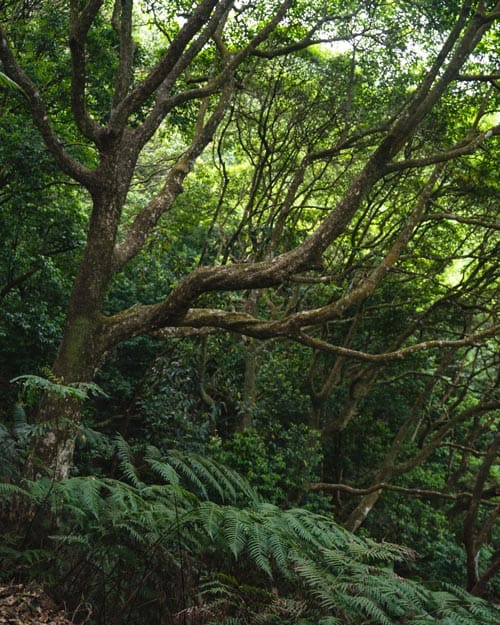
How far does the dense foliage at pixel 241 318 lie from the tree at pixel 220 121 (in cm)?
3

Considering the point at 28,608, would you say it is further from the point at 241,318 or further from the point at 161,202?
the point at 161,202

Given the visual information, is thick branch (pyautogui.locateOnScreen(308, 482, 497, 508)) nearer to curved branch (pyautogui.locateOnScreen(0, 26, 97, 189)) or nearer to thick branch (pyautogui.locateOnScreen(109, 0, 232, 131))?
curved branch (pyautogui.locateOnScreen(0, 26, 97, 189))

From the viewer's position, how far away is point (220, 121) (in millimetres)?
8625

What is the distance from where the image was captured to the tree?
5.95m

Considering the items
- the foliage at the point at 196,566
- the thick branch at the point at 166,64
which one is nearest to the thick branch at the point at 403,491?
the foliage at the point at 196,566

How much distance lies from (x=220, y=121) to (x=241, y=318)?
3.76 metres

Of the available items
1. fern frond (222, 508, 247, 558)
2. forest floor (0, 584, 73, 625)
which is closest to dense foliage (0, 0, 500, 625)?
fern frond (222, 508, 247, 558)

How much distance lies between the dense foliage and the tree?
35 mm

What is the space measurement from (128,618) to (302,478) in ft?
21.0

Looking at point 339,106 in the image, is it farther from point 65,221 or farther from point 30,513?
point 30,513

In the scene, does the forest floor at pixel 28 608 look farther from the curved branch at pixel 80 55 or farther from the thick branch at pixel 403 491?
the thick branch at pixel 403 491

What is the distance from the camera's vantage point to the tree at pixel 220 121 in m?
5.95

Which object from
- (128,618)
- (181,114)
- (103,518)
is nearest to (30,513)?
(103,518)

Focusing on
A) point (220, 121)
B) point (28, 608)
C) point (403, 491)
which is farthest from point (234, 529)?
point (220, 121)
